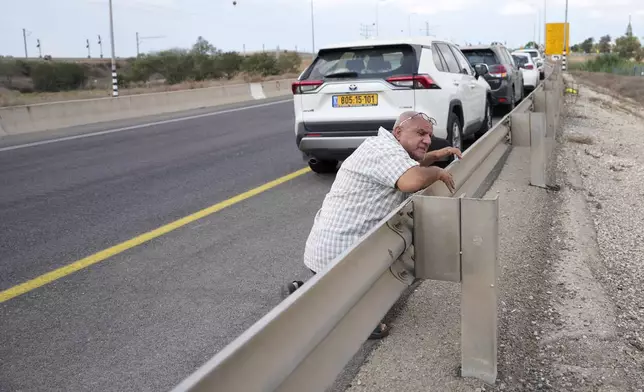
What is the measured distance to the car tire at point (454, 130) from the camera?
847 centimetres

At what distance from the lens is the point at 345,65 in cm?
810

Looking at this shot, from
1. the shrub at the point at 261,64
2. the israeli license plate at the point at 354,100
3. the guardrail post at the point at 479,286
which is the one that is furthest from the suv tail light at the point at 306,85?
the shrub at the point at 261,64

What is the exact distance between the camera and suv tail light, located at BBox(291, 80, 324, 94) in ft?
26.7

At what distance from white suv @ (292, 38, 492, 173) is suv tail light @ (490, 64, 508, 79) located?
26.3 ft

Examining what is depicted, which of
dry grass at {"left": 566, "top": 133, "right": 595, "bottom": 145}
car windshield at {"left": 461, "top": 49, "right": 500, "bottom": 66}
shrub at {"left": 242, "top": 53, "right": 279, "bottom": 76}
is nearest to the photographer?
dry grass at {"left": 566, "top": 133, "right": 595, "bottom": 145}

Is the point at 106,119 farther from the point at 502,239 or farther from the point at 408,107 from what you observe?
the point at 502,239

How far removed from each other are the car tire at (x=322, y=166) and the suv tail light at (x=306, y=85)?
98 centimetres

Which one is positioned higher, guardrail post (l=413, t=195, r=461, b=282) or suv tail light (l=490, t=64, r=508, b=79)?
suv tail light (l=490, t=64, r=508, b=79)

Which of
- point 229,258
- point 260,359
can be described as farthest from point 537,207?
point 260,359

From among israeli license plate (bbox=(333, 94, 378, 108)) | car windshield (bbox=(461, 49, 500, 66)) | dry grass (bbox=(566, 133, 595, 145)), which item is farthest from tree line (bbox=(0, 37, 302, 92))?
israeli license plate (bbox=(333, 94, 378, 108))

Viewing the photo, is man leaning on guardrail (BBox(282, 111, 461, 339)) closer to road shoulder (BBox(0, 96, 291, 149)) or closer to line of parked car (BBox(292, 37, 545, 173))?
line of parked car (BBox(292, 37, 545, 173))

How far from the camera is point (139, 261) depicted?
17.7 feet

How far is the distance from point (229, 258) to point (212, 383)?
4.04m

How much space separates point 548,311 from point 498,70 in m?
13.0
